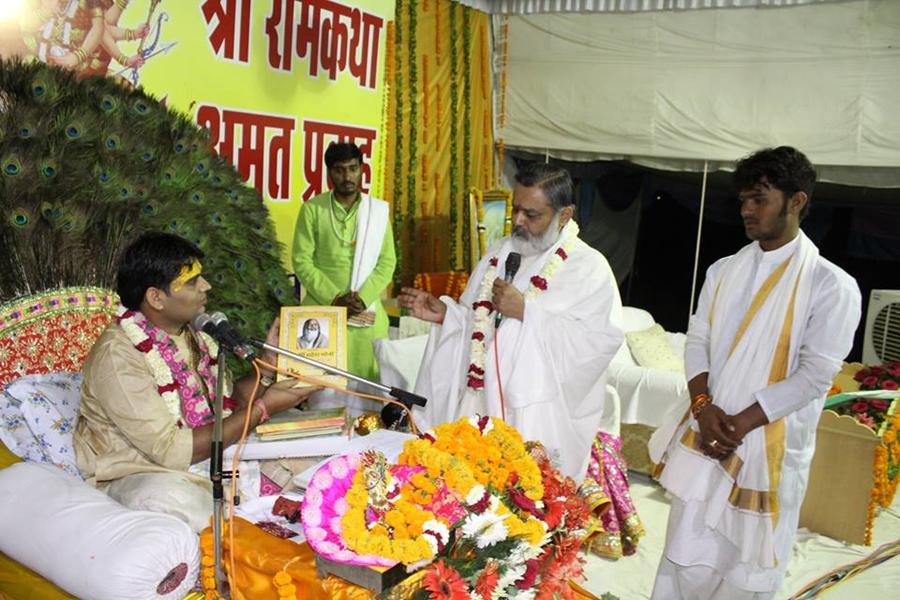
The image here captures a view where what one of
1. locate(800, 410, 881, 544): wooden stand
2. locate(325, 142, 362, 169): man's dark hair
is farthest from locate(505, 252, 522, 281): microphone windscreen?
locate(800, 410, 881, 544): wooden stand

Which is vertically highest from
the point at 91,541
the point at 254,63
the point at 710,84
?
the point at 710,84

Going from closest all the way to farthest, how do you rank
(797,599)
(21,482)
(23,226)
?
(797,599)
(21,482)
(23,226)

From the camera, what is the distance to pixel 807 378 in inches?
113

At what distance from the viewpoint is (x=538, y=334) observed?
3.44 metres

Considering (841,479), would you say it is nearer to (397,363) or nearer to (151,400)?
(397,363)

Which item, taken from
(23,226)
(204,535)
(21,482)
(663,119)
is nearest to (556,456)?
(204,535)

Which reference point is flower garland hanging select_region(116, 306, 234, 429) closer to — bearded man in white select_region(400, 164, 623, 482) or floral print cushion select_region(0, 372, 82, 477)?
floral print cushion select_region(0, 372, 82, 477)

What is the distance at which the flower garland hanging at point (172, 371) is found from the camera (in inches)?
107

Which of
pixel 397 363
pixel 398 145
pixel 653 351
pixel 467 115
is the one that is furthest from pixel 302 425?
pixel 467 115

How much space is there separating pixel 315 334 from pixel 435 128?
18.5ft

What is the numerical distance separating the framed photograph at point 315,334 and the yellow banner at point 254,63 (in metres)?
2.80

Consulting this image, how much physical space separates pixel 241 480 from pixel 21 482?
0.72m

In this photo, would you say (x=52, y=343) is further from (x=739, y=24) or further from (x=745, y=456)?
(x=739, y=24)

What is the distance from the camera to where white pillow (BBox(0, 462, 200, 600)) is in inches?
88.9
